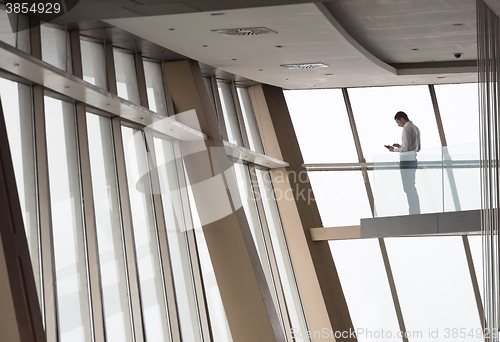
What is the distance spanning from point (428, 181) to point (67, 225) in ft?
21.2

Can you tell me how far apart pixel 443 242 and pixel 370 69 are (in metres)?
5.04

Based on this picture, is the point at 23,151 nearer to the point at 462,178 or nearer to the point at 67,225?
the point at 67,225

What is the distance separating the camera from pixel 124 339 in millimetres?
7414

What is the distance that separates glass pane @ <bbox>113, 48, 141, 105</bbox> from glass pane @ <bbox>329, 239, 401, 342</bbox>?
7.53m

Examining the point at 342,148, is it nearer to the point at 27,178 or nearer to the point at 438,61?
the point at 438,61

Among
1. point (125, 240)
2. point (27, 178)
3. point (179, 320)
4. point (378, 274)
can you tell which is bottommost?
point (378, 274)

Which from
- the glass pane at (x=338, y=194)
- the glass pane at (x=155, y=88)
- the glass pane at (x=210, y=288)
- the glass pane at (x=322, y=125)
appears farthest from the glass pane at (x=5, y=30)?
the glass pane at (x=338, y=194)

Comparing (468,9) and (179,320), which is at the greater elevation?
(468,9)

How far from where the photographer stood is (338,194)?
47.4 ft

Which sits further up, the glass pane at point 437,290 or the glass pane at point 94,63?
the glass pane at point 94,63

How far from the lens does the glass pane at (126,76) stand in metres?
8.68

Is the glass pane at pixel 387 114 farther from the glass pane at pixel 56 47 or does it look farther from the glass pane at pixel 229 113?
the glass pane at pixel 56 47

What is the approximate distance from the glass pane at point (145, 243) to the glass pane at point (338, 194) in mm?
6635

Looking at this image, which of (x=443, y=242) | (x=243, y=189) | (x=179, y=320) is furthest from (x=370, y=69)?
(x=179, y=320)
